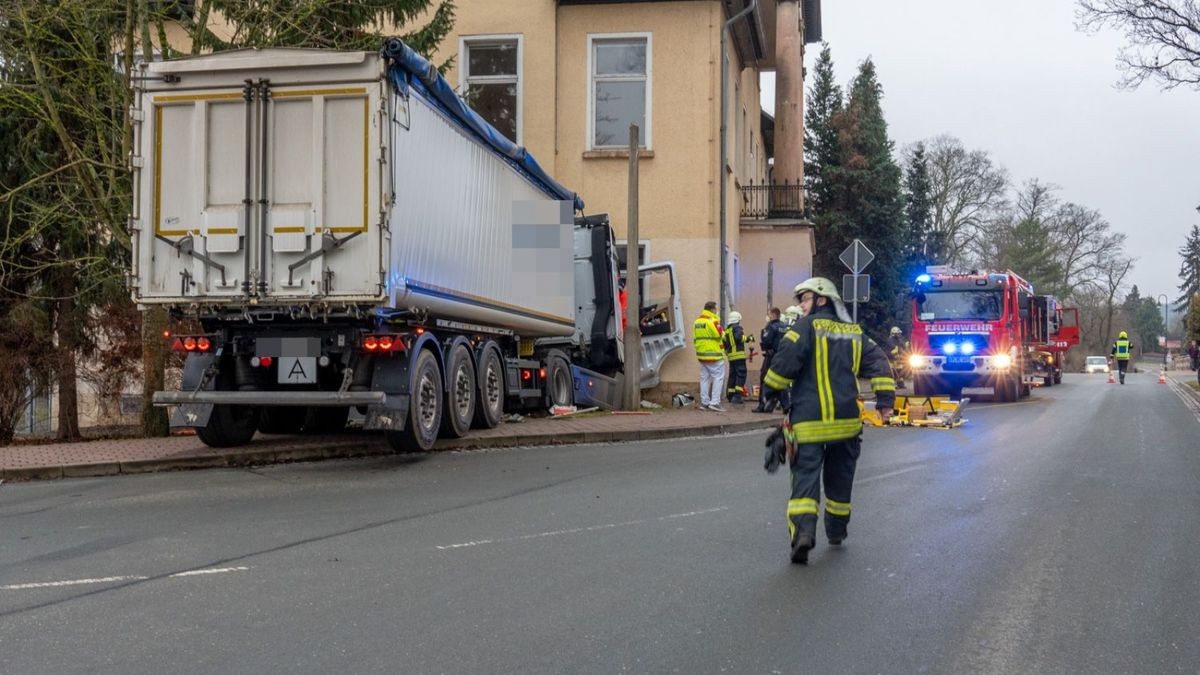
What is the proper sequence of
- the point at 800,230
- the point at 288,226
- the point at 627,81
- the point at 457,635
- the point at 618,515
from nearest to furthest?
1. the point at 457,635
2. the point at 618,515
3. the point at 288,226
4. the point at 627,81
5. the point at 800,230

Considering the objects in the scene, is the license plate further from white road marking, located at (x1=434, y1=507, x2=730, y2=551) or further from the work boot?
the work boot

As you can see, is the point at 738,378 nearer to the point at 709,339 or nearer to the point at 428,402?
the point at 709,339

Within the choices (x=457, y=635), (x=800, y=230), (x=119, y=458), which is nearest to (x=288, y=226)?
(x=119, y=458)

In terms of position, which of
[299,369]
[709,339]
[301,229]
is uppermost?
[301,229]

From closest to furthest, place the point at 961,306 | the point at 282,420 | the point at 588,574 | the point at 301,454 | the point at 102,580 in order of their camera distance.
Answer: the point at 102,580 → the point at 588,574 → the point at 301,454 → the point at 282,420 → the point at 961,306

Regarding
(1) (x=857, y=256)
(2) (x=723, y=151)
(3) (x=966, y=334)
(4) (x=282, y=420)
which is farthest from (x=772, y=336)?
(3) (x=966, y=334)

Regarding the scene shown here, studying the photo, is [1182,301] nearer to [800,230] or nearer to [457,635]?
[800,230]

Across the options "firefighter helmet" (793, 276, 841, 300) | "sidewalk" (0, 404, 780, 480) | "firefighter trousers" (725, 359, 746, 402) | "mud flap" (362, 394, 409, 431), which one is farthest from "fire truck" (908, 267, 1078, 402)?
"firefighter helmet" (793, 276, 841, 300)

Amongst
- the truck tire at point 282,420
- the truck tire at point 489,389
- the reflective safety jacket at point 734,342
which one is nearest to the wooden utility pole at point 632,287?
the reflective safety jacket at point 734,342

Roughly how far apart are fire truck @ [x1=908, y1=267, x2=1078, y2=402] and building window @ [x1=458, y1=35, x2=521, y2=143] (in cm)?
906

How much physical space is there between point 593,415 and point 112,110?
7.46m

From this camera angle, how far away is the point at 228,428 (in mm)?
11344

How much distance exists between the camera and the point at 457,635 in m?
4.80

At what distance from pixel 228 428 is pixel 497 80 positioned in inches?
454
